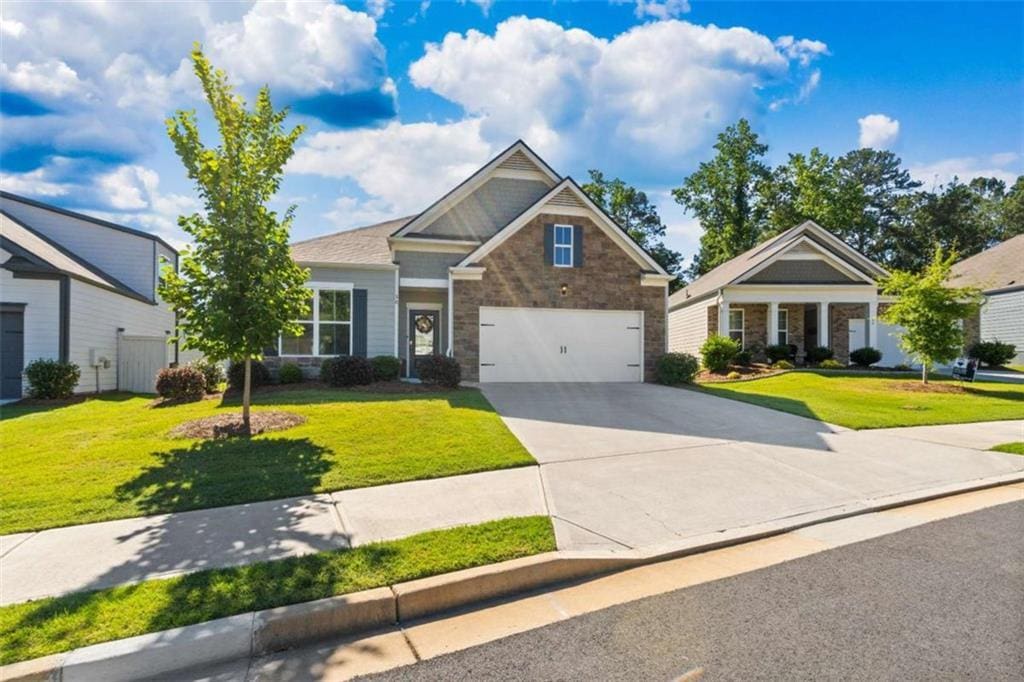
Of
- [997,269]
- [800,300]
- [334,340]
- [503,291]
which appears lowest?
[334,340]

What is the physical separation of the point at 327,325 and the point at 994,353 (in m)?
26.6

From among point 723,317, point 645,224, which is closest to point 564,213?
point 723,317

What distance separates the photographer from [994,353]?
21688 mm

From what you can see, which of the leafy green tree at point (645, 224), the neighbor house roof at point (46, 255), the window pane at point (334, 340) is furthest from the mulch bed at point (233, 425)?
the leafy green tree at point (645, 224)

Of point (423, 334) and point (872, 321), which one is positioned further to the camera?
point (872, 321)

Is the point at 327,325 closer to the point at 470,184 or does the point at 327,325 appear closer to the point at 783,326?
the point at 470,184

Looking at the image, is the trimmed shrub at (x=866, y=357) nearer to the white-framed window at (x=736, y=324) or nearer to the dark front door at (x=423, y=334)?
the white-framed window at (x=736, y=324)

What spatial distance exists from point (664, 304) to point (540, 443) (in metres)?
9.82

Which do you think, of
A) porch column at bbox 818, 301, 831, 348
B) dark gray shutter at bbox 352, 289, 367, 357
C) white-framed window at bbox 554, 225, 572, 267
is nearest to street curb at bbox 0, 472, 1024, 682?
white-framed window at bbox 554, 225, 572, 267

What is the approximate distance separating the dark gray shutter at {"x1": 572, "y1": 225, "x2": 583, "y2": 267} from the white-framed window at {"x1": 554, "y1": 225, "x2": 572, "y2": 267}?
0.13 metres

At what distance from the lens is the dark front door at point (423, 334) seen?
17.4 metres

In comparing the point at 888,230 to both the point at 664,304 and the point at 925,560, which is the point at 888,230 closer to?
the point at 664,304

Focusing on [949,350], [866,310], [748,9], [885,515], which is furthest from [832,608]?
[866,310]

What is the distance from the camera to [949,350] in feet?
49.8
